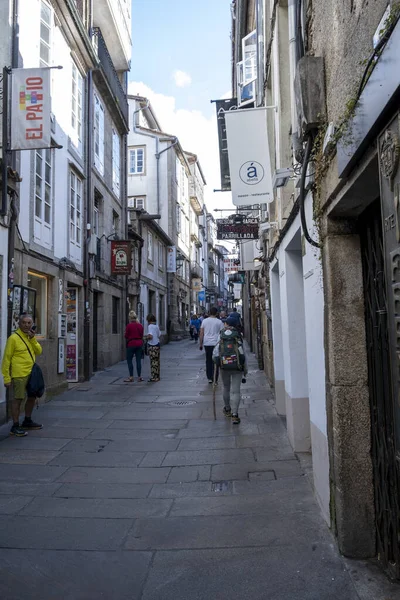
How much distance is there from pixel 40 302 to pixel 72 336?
94.2 inches

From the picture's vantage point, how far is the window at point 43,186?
10570 millimetres

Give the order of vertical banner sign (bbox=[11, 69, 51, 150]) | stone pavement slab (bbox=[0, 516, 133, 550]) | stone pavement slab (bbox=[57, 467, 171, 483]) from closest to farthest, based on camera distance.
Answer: stone pavement slab (bbox=[0, 516, 133, 550])
stone pavement slab (bbox=[57, 467, 171, 483])
vertical banner sign (bbox=[11, 69, 51, 150])

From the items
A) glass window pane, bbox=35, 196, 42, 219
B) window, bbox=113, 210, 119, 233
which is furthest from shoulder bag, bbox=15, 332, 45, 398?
window, bbox=113, 210, 119, 233

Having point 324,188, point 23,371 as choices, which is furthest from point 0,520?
point 324,188

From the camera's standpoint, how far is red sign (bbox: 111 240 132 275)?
16.4 m

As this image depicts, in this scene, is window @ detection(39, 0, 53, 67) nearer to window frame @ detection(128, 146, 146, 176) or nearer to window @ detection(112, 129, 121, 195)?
window @ detection(112, 129, 121, 195)

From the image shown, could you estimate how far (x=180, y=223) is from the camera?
35062 millimetres

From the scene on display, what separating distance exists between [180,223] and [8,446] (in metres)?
29.0

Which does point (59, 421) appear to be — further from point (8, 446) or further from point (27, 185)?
point (27, 185)

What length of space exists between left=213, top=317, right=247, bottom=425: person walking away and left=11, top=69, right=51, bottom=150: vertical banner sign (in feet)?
14.0

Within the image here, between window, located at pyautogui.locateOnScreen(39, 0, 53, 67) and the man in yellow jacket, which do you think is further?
window, located at pyautogui.locateOnScreen(39, 0, 53, 67)

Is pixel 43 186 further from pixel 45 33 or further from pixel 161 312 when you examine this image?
pixel 161 312

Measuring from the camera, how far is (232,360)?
7895mm

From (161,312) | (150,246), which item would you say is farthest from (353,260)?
(161,312)
